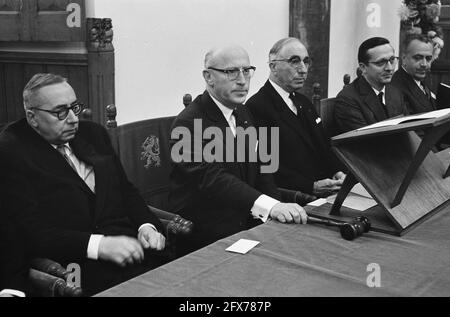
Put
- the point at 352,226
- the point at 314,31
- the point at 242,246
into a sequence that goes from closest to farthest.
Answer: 1. the point at 242,246
2. the point at 352,226
3. the point at 314,31

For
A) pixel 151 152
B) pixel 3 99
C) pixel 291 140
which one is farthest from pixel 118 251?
pixel 3 99

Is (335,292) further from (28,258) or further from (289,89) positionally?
(289,89)

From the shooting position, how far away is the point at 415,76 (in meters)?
4.33

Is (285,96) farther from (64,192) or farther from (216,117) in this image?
(64,192)

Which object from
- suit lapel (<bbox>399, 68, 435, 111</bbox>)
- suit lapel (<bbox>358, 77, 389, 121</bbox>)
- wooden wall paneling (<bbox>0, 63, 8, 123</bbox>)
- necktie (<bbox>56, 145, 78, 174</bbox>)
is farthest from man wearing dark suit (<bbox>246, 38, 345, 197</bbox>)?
wooden wall paneling (<bbox>0, 63, 8, 123</bbox>)

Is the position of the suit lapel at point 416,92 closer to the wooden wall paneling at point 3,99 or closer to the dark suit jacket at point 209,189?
the dark suit jacket at point 209,189

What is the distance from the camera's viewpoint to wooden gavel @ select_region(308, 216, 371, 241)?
74.1 inches

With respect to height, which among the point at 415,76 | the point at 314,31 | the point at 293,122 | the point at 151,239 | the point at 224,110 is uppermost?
the point at 314,31

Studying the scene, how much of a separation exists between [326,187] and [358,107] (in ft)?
2.51

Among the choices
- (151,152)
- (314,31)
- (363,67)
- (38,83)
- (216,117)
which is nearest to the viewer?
(38,83)

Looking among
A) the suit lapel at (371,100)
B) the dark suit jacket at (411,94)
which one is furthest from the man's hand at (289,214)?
the dark suit jacket at (411,94)

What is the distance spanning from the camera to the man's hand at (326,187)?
3.05 m

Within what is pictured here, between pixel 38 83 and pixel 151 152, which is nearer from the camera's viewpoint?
pixel 38 83
